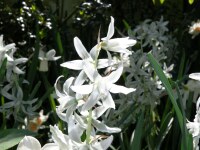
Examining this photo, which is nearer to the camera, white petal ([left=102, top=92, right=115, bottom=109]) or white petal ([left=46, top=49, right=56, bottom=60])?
white petal ([left=102, top=92, right=115, bottom=109])

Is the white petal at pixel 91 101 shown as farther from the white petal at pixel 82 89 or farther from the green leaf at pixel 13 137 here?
the green leaf at pixel 13 137

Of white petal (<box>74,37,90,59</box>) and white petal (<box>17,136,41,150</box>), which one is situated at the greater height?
white petal (<box>74,37,90,59</box>)

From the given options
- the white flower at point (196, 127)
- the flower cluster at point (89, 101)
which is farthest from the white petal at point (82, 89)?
the white flower at point (196, 127)

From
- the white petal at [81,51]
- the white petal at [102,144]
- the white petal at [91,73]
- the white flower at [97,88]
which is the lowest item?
the white petal at [102,144]

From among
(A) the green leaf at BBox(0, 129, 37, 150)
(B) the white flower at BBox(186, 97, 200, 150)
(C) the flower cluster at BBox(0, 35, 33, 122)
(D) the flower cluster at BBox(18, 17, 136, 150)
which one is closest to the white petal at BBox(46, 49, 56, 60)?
(C) the flower cluster at BBox(0, 35, 33, 122)

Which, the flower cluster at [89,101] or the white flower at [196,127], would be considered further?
the white flower at [196,127]

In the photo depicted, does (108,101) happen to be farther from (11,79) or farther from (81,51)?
(11,79)

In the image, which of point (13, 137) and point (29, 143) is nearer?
Answer: point (29, 143)

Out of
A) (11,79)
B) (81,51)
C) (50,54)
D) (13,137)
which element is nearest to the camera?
(81,51)

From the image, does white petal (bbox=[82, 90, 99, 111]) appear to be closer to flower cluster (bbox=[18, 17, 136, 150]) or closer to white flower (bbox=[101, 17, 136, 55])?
flower cluster (bbox=[18, 17, 136, 150])

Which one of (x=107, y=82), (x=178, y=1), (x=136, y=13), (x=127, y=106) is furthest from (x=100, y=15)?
(x=107, y=82)

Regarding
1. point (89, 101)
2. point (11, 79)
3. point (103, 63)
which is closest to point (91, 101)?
point (89, 101)
